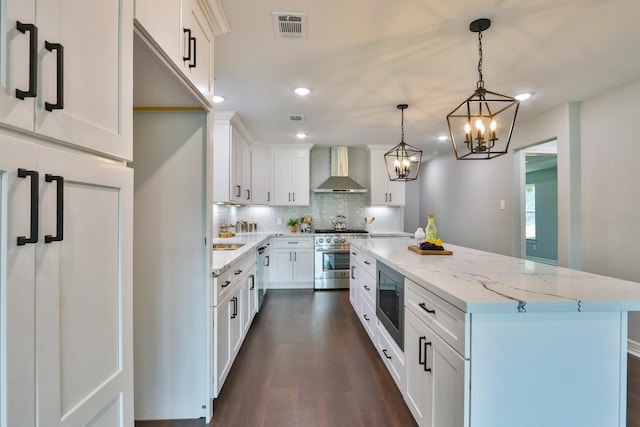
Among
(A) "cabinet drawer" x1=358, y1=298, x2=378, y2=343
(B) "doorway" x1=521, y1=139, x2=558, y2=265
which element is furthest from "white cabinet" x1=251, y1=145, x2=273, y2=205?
(B) "doorway" x1=521, y1=139, x2=558, y2=265

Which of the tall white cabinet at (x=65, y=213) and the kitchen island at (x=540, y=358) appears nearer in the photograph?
the tall white cabinet at (x=65, y=213)

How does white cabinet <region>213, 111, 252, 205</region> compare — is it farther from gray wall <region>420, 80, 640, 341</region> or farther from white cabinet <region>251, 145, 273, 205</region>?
gray wall <region>420, 80, 640, 341</region>

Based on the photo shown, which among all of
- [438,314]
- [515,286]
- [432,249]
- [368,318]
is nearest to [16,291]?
[438,314]

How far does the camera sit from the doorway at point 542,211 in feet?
24.3

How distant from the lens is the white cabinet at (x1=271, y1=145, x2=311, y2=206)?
17.8 feet

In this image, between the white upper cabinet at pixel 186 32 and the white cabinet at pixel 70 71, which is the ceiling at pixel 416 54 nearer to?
the white upper cabinet at pixel 186 32

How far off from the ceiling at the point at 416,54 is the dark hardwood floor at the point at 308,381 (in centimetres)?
248

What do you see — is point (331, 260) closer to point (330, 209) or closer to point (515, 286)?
point (330, 209)

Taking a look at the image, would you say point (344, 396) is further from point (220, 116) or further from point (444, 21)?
point (220, 116)

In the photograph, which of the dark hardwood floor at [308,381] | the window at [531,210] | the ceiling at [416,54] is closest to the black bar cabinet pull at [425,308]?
the dark hardwood floor at [308,381]

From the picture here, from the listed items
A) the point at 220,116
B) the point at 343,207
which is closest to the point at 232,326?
the point at 220,116

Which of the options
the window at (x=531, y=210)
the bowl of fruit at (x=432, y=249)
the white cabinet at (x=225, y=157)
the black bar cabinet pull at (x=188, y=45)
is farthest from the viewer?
the window at (x=531, y=210)

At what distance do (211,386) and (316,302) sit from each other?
8.42 feet

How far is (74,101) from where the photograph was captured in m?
0.75
